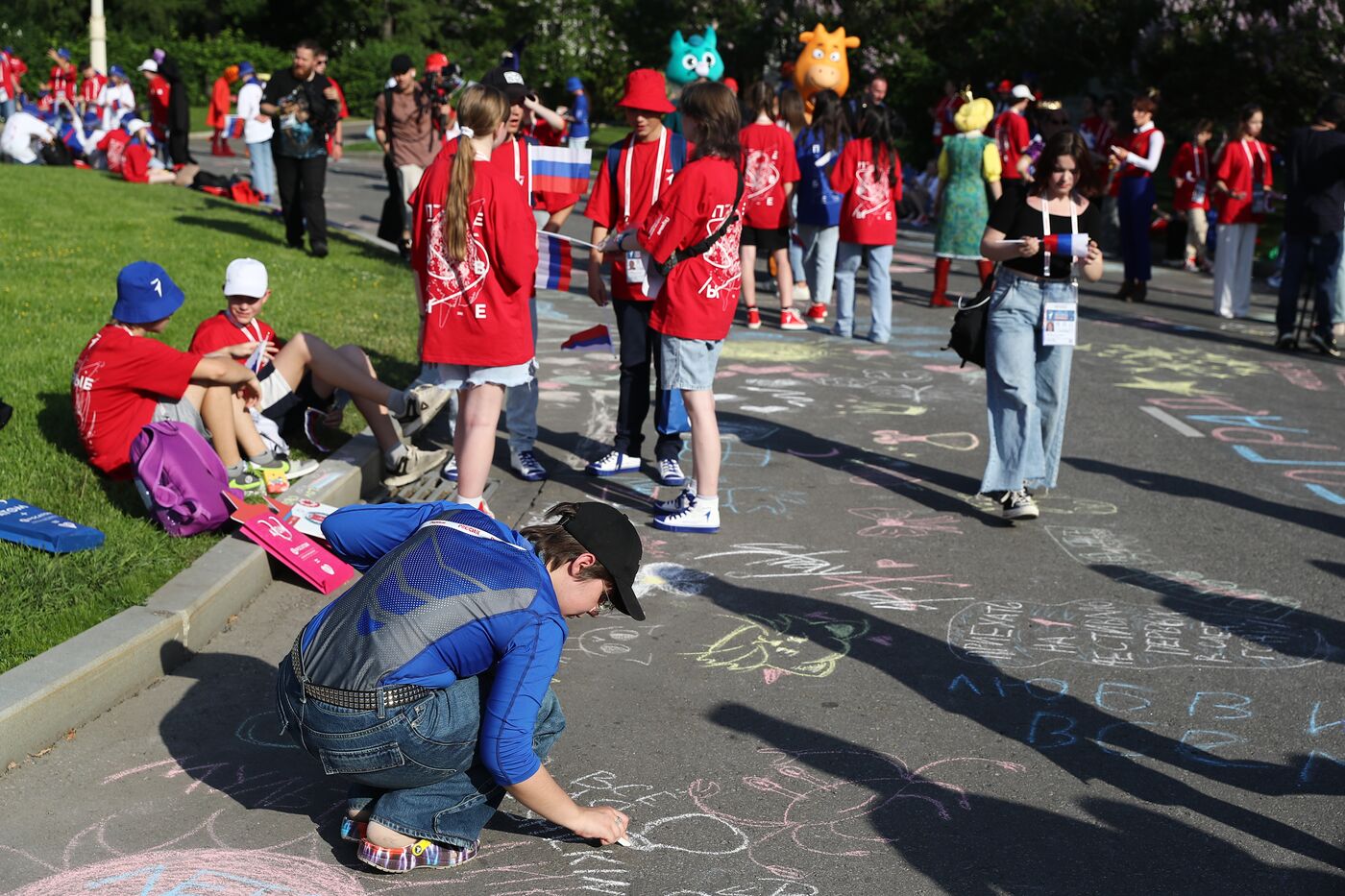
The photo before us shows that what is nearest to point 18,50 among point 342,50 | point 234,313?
point 342,50

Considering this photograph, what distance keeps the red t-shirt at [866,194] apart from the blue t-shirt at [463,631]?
7.99 meters

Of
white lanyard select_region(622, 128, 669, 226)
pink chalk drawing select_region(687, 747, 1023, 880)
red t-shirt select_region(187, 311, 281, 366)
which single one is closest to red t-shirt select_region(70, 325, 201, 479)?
red t-shirt select_region(187, 311, 281, 366)

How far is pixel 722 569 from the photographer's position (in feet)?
19.6

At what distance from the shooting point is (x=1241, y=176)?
12984mm

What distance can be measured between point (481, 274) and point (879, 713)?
2557 mm

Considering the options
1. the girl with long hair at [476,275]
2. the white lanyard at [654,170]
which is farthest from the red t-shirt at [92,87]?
the girl with long hair at [476,275]

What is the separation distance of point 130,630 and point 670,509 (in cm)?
264

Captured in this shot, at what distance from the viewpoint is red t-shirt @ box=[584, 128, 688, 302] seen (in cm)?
710

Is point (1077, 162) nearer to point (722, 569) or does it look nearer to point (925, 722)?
point (722, 569)

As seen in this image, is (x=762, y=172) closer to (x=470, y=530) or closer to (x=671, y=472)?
(x=671, y=472)

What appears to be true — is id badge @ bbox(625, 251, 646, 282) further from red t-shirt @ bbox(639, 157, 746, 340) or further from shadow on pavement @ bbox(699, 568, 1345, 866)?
shadow on pavement @ bbox(699, 568, 1345, 866)

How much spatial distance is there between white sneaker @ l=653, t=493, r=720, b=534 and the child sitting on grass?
4.28ft

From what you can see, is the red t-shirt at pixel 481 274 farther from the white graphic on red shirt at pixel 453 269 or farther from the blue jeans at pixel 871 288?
the blue jeans at pixel 871 288

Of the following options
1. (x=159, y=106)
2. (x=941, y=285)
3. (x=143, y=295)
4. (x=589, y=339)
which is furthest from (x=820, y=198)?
(x=159, y=106)
